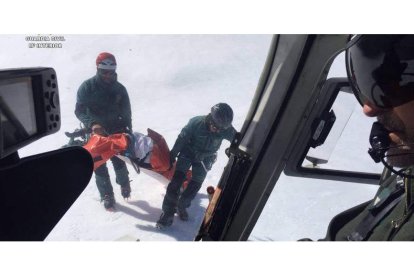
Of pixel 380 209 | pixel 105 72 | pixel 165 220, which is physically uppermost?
pixel 380 209

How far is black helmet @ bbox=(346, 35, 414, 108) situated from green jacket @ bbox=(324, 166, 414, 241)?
0.35 metres

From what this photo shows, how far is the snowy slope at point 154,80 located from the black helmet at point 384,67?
10.3 ft

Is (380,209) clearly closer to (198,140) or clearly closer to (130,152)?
(198,140)

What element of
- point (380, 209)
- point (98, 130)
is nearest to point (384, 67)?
point (380, 209)

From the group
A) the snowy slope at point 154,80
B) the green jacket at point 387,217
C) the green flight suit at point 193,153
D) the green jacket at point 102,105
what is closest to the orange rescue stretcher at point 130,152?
the green flight suit at point 193,153

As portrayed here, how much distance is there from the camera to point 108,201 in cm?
460

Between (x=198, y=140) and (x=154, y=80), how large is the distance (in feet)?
12.0

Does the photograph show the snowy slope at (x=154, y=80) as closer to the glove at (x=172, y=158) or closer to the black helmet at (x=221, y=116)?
the glove at (x=172, y=158)

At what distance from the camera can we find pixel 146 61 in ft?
27.0

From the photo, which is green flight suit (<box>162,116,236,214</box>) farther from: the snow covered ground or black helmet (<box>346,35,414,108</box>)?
black helmet (<box>346,35,414,108</box>)

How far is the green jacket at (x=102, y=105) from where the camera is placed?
4.99 metres

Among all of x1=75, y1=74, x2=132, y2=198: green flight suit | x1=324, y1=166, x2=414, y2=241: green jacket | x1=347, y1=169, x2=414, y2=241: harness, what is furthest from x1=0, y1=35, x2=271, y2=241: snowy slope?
x1=347, y1=169, x2=414, y2=241: harness

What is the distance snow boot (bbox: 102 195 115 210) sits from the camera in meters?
4.58

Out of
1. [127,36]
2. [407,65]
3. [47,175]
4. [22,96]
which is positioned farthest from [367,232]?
[127,36]
